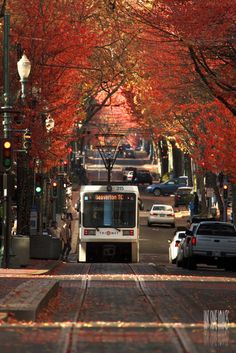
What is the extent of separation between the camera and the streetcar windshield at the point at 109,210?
140ft

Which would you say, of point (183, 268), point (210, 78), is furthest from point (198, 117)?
point (210, 78)

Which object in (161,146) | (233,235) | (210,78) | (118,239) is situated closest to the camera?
(210,78)

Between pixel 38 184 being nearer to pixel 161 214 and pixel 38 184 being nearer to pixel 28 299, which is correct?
pixel 28 299

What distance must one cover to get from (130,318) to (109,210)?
26721mm

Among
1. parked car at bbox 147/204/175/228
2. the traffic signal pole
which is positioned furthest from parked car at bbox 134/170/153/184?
the traffic signal pole

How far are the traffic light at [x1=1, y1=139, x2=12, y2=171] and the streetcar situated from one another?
37.9ft

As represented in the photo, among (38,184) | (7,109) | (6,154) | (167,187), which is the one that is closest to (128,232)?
(38,184)

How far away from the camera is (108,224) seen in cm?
4250

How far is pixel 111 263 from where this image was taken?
42156 mm

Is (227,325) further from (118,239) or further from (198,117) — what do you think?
(198,117)

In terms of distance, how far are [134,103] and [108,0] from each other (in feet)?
70.4

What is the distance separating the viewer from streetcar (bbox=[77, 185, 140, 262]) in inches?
1660

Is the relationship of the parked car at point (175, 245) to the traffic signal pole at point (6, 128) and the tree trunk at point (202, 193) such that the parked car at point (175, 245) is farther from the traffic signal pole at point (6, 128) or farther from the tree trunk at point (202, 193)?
the tree trunk at point (202, 193)

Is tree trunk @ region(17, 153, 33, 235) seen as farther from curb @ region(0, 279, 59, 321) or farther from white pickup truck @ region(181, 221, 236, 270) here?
curb @ region(0, 279, 59, 321)
